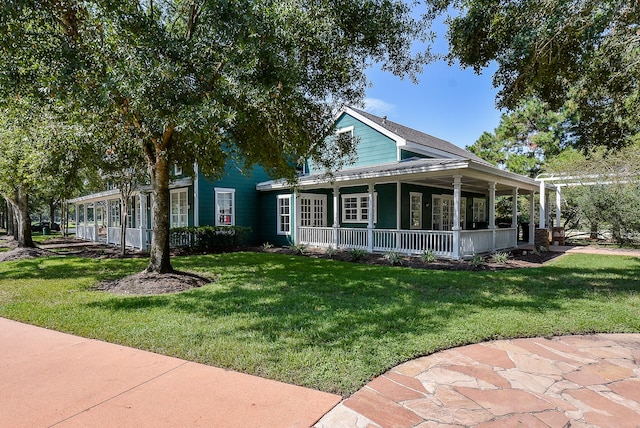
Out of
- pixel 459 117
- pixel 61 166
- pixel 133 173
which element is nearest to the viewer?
pixel 61 166

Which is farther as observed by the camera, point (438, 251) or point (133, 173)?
point (133, 173)

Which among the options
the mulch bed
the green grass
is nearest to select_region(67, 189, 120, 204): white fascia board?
the green grass

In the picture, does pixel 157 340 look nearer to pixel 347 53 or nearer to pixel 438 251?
pixel 347 53

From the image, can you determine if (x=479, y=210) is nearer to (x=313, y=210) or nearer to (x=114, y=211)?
(x=313, y=210)

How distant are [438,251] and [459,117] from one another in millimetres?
10386

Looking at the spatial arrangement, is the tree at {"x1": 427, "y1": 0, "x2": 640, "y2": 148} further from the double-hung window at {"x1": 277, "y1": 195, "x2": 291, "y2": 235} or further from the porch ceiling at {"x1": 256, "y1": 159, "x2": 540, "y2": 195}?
the double-hung window at {"x1": 277, "y1": 195, "x2": 291, "y2": 235}

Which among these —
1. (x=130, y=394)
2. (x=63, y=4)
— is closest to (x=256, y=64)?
(x=63, y=4)

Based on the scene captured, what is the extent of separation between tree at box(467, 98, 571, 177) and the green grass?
2024 centimetres

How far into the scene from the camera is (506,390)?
3.06 metres

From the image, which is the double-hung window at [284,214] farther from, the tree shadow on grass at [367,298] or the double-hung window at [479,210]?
the double-hung window at [479,210]

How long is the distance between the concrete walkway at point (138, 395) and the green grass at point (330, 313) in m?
0.24

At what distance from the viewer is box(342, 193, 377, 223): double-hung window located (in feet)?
47.5

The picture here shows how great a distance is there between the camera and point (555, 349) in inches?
157

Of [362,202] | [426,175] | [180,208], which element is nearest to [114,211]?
[180,208]
